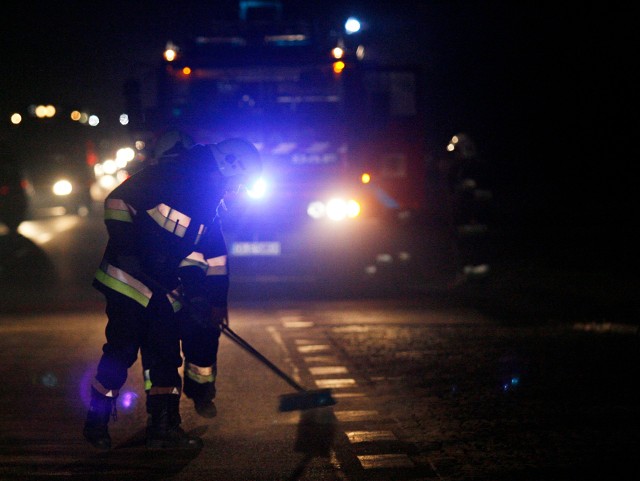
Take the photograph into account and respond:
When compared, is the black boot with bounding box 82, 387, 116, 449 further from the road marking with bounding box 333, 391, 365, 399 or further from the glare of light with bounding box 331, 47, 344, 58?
the glare of light with bounding box 331, 47, 344, 58

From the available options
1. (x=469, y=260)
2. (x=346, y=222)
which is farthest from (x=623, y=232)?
(x=346, y=222)

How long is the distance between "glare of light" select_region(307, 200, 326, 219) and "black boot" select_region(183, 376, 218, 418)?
23.1 ft

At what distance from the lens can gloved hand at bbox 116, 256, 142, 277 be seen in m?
6.01

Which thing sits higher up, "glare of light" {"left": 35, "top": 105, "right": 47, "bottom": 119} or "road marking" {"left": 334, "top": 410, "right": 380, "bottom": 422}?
"glare of light" {"left": 35, "top": 105, "right": 47, "bottom": 119}

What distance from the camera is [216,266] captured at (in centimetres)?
654

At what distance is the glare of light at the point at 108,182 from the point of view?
40319mm

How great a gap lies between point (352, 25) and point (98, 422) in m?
8.56

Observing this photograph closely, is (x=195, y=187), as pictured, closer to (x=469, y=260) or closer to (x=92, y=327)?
(x=92, y=327)

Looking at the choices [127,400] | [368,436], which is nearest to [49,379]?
[127,400]

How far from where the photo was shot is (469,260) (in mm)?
14711

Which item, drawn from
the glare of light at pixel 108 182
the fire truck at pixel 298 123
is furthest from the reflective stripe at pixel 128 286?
the glare of light at pixel 108 182

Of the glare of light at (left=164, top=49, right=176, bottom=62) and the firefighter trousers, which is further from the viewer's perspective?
the glare of light at (left=164, top=49, right=176, bottom=62)

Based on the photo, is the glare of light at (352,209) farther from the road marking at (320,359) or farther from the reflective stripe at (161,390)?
the reflective stripe at (161,390)

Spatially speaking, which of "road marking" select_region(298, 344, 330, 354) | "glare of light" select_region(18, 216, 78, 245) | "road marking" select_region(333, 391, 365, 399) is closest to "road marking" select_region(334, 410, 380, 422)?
"road marking" select_region(333, 391, 365, 399)
